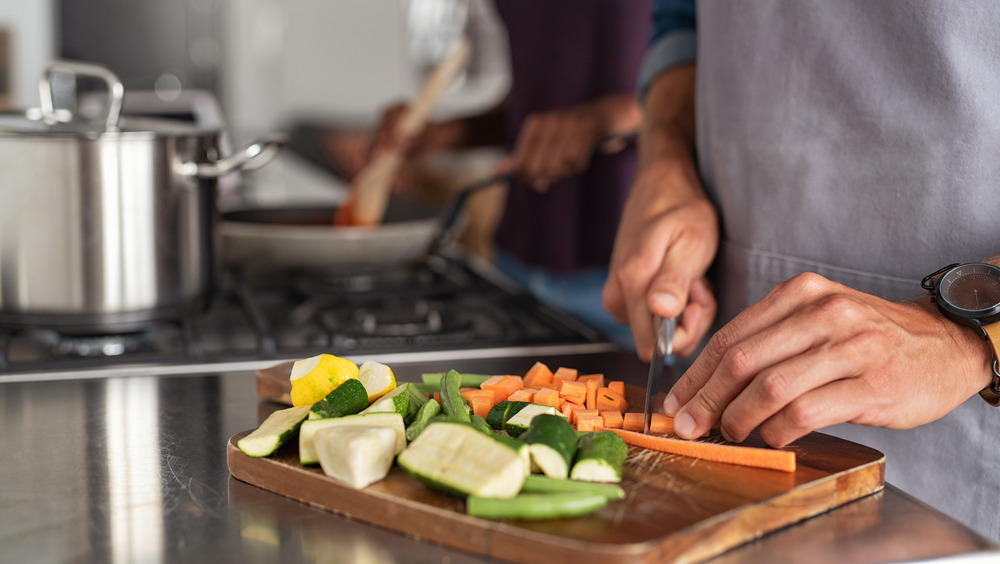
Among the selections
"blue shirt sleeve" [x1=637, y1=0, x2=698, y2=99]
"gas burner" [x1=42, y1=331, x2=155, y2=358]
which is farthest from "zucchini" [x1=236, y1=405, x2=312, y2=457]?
"blue shirt sleeve" [x1=637, y1=0, x2=698, y2=99]

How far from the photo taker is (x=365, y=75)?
18.0 feet

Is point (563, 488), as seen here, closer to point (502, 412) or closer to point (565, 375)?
point (502, 412)

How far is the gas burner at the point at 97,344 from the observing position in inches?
46.6

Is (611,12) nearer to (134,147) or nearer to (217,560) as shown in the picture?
(134,147)

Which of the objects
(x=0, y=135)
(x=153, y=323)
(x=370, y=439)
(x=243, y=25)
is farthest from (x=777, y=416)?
(x=243, y=25)

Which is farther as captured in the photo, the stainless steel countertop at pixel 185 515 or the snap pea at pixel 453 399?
the snap pea at pixel 453 399

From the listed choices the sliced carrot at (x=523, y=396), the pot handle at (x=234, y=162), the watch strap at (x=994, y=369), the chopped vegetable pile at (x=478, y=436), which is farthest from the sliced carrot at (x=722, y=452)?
the pot handle at (x=234, y=162)

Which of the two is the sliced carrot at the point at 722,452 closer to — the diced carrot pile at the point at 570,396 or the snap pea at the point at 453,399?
the diced carrot pile at the point at 570,396

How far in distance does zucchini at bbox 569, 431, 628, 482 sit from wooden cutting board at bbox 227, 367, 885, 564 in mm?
16

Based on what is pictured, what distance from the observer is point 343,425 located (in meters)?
0.77

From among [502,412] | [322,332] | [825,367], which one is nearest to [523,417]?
[502,412]

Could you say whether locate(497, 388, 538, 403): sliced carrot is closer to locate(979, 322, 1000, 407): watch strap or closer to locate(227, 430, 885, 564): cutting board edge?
locate(227, 430, 885, 564): cutting board edge

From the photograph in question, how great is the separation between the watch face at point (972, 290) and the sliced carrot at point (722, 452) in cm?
20

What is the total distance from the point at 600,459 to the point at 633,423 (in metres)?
0.15
